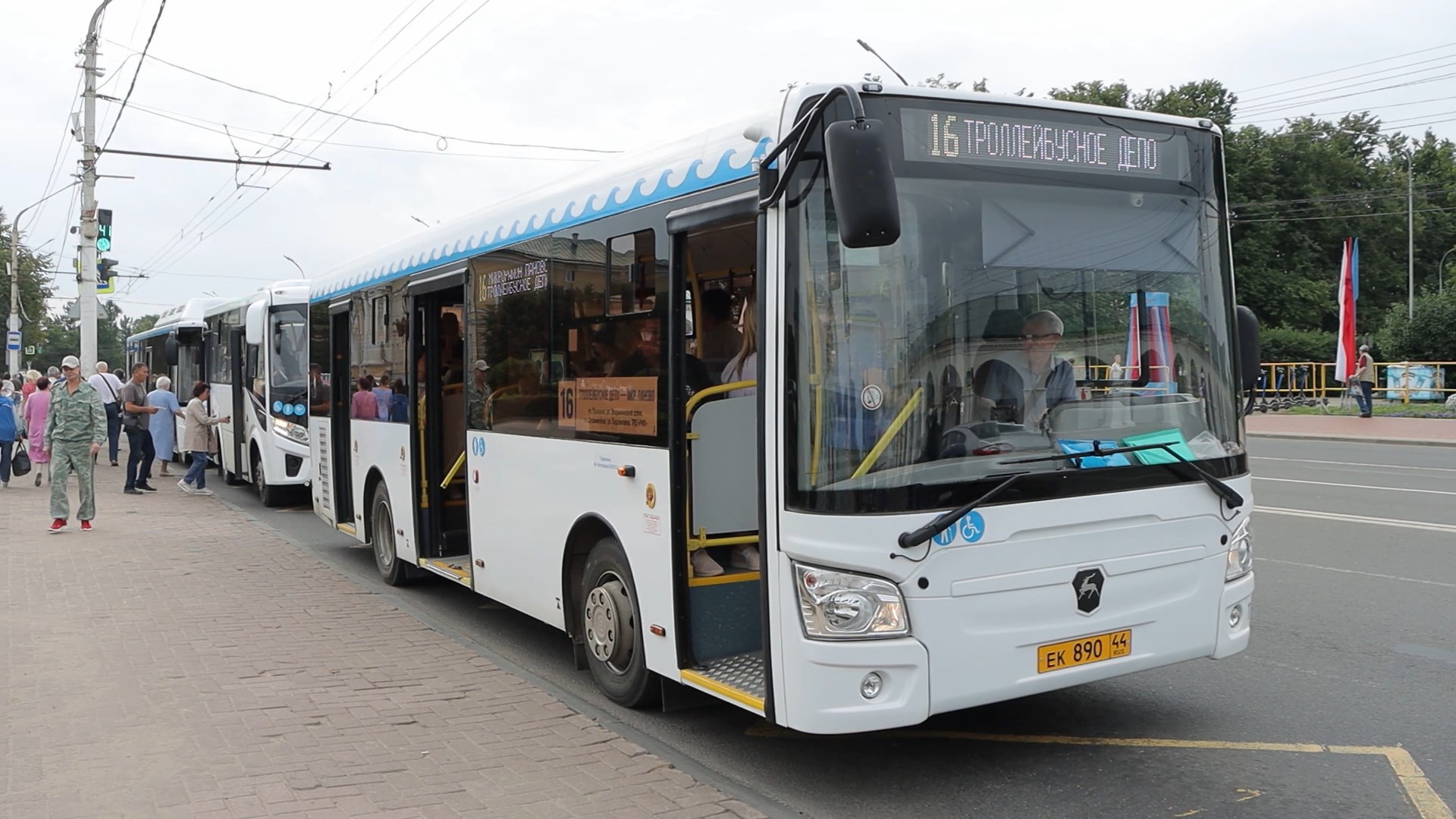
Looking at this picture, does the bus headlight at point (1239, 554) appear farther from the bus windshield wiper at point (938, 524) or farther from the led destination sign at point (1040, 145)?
the led destination sign at point (1040, 145)

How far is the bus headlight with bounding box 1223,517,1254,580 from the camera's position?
5.50 metres

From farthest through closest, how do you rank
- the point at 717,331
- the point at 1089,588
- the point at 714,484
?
the point at 717,331, the point at 714,484, the point at 1089,588

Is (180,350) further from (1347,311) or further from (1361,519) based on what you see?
(1347,311)

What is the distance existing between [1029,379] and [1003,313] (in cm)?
29

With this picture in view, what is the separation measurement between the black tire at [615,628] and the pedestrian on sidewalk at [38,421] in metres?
14.2

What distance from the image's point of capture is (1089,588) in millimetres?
5008

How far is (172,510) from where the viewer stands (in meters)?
16.1

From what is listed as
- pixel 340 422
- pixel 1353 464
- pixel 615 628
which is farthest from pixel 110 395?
pixel 1353 464

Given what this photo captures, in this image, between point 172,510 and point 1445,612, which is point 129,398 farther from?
point 1445,612

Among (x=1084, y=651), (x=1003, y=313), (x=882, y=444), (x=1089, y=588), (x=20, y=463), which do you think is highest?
(x=1003, y=313)

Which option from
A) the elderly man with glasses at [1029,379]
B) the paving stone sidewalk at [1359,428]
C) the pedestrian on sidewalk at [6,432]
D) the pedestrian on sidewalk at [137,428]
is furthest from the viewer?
the paving stone sidewalk at [1359,428]

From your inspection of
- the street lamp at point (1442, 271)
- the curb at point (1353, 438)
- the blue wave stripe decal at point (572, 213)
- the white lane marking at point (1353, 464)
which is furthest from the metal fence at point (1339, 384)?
the blue wave stripe decal at point (572, 213)

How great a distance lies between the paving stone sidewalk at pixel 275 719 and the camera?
509 cm

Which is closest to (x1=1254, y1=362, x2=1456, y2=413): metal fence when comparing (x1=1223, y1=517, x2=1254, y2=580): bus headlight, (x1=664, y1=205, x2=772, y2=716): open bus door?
(x1=1223, y1=517, x2=1254, y2=580): bus headlight
